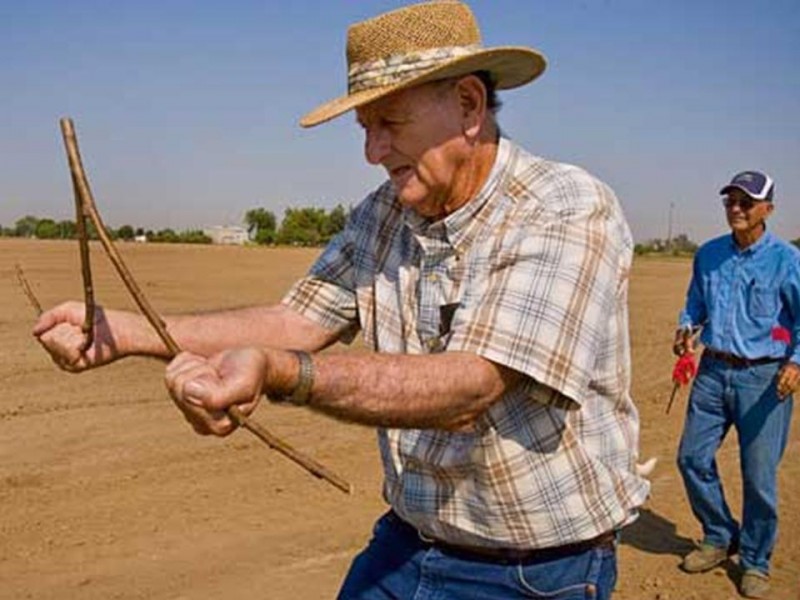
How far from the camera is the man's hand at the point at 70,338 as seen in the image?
9.41 feet

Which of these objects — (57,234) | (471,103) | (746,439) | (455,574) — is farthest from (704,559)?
(57,234)

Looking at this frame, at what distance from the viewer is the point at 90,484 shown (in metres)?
7.91

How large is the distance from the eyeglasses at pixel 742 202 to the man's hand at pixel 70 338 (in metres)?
4.56

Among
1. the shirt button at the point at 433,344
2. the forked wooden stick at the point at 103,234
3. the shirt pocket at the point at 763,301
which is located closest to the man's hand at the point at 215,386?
the forked wooden stick at the point at 103,234

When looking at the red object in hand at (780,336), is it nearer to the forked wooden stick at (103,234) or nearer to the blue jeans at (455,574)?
the blue jeans at (455,574)

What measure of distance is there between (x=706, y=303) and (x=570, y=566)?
425 cm

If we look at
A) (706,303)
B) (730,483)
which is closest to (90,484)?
(706,303)

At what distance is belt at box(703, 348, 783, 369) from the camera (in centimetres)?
655

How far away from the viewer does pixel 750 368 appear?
21.5ft

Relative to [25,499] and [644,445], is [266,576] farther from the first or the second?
[644,445]

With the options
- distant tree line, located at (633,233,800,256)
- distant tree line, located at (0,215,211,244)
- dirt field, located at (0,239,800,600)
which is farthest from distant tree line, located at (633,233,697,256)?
dirt field, located at (0,239,800,600)

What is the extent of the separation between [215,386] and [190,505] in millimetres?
5788

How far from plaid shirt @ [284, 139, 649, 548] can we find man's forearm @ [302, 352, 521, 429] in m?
0.08

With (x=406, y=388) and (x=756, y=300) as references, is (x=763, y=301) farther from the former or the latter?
(x=406, y=388)
